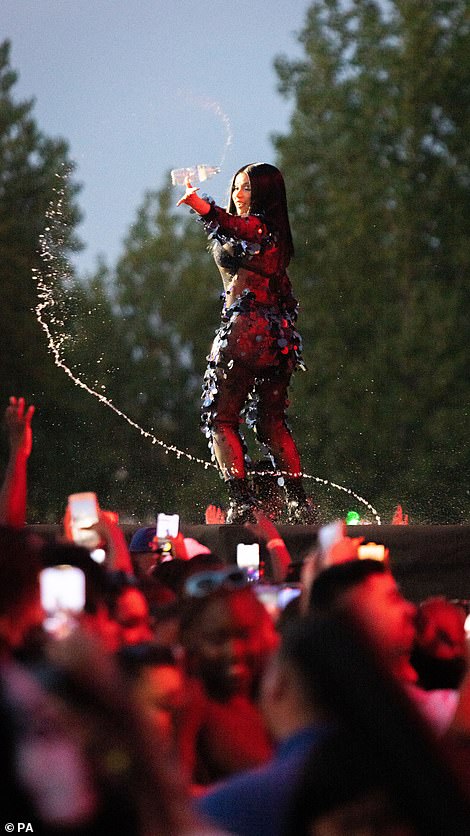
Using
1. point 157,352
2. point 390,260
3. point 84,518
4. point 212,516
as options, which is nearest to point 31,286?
point 157,352

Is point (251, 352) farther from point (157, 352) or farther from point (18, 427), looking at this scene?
point (157, 352)

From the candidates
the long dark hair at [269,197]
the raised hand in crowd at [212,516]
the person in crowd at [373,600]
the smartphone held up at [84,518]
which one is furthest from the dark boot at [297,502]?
the person in crowd at [373,600]

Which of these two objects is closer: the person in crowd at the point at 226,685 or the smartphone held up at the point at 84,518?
the person in crowd at the point at 226,685

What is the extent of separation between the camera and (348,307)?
2727 centimetres

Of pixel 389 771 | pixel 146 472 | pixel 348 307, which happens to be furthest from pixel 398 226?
pixel 389 771

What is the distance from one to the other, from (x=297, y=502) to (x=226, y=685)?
515 centimetres

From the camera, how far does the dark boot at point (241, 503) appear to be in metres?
8.20

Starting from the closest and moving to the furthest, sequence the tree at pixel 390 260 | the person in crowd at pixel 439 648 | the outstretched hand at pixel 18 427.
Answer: the person in crowd at pixel 439 648 < the outstretched hand at pixel 18 427 < the tree at pixel 390 260

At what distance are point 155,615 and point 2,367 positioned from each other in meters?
23.5

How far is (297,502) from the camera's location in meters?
8.39

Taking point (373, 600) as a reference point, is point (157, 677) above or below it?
below

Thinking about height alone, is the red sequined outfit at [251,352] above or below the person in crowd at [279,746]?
above

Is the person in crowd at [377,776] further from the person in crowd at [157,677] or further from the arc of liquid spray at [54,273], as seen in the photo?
the arc of liquid spray at [54,273]

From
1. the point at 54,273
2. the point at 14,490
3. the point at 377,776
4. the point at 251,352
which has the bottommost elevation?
the point at 377,776
